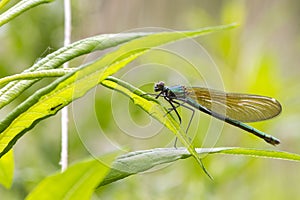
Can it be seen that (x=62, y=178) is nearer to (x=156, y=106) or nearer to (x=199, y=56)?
(x=156, y=106)

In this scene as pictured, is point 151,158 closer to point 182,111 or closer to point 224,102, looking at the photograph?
point 224,102

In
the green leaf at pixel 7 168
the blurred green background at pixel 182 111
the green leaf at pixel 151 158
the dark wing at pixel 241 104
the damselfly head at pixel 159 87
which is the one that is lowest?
the blurred green background at pixel 182 111

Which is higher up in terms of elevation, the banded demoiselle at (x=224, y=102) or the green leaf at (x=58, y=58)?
the green leaf at (x=58, y=58)

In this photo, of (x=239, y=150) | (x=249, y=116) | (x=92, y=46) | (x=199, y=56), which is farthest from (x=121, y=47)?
(x=199, y=56)

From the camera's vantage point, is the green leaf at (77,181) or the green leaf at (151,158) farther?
the green leaf at (151,158)

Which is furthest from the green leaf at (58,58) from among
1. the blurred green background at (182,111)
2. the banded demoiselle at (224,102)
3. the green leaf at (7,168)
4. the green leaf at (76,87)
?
the blurred green background at (182,111)

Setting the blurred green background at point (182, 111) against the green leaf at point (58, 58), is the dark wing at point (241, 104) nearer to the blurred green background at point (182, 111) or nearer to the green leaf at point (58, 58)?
the blurred green background at point (182, 111)

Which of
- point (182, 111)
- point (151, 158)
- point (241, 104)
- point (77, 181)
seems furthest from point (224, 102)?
point (77, 181)
